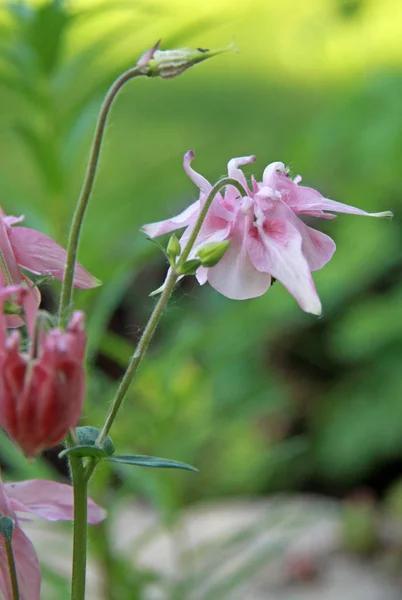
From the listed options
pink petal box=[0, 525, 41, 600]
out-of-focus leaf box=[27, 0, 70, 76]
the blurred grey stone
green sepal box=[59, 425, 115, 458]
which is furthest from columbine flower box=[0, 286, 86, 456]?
the blurred grey stone

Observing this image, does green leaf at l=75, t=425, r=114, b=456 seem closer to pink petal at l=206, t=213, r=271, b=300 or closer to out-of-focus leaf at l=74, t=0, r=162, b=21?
pink petal at l=206, t=213, r=271, b=300

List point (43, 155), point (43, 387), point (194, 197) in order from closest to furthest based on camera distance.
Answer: point (43, 387) → point (43, 155) → point (194, 197)

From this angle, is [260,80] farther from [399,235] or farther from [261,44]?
[399,235]

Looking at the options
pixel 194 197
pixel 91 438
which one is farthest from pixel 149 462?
pixel 194 197

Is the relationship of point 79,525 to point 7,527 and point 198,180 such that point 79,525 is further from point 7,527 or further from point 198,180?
point 198,180

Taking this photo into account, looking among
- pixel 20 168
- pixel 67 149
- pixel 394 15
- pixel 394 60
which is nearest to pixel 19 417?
pixel 67 149

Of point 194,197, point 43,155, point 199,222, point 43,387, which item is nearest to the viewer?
point 43,387
